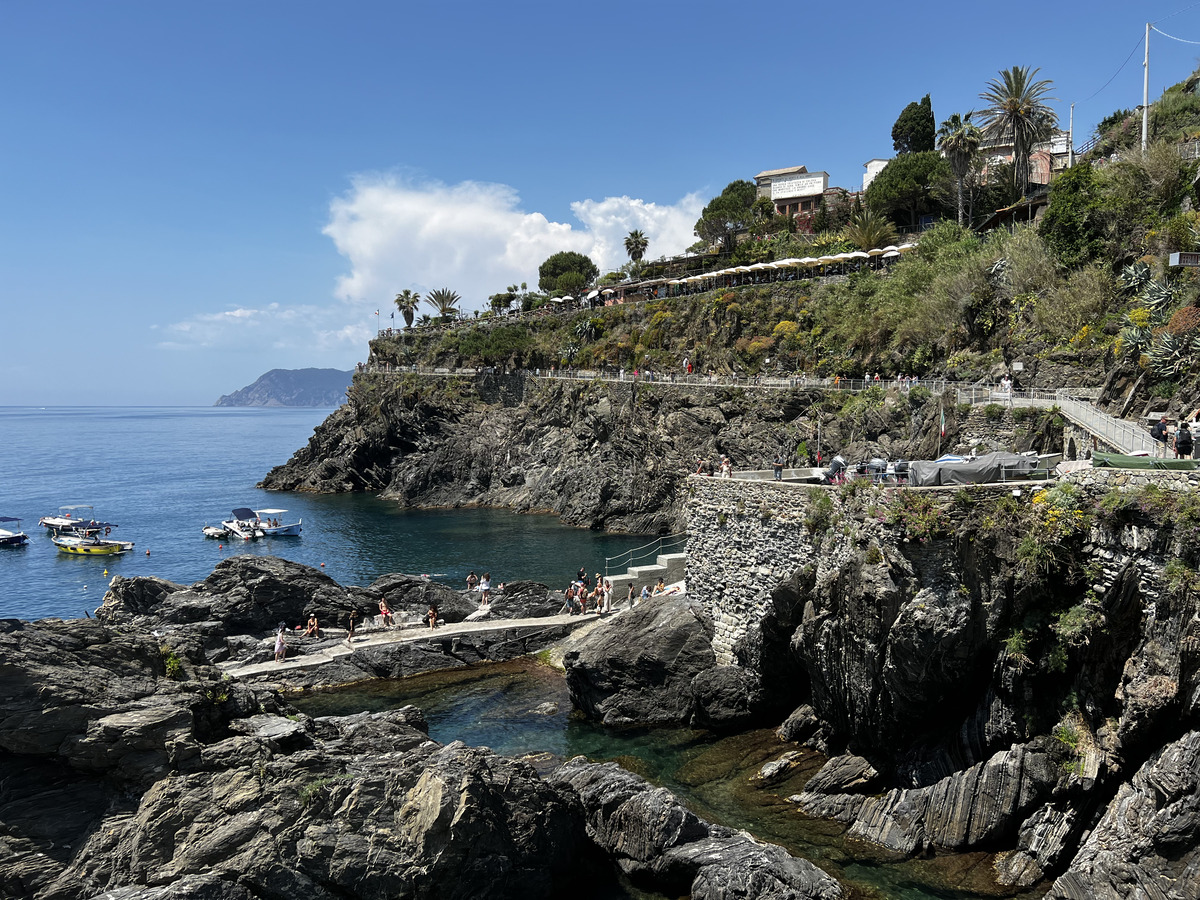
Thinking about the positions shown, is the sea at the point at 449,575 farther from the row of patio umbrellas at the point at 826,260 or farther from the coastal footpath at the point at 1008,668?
the row of patio umbrellas at the point at 826,260

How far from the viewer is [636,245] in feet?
376

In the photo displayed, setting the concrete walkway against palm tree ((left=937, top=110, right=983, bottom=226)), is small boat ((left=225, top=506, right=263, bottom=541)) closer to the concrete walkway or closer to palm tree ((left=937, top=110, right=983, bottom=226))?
the concrete walkway

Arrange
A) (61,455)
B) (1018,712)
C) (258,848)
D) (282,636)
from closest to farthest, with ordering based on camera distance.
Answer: (258,848)
(1018,712)
(282,636)
(61,455)

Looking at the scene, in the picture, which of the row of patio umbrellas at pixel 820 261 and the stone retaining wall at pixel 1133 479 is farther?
the row of patio umbrellas at pixel 820 261

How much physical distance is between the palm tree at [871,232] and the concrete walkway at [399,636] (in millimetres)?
53585

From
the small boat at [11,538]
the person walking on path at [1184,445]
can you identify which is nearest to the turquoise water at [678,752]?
the person walking on path at [1184,445]

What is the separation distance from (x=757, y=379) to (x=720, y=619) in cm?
3991

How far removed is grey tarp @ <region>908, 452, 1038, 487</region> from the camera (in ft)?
57.1

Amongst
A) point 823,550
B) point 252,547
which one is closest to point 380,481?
point 252,547

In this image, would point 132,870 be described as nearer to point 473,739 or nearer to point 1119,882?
point 473,739

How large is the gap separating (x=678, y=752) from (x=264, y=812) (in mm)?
11470

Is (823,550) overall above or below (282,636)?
above

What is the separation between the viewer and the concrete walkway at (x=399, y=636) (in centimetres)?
2769

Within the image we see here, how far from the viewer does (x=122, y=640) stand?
55.8ft
